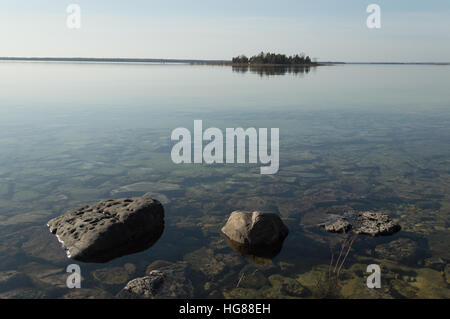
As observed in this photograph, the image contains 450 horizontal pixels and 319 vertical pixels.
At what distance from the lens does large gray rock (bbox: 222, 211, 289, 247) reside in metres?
5.98

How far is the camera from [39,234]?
625 centimetres

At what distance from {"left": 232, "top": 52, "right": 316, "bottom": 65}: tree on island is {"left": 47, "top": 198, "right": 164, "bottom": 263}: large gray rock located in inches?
3872

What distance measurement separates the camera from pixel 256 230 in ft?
19.7

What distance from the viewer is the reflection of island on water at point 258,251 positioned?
5.67 m

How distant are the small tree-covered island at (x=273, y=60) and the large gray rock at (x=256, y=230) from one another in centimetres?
9837

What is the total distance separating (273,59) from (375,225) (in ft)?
326

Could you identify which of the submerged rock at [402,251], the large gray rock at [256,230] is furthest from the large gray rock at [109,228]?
the submerged rock at [402,251]

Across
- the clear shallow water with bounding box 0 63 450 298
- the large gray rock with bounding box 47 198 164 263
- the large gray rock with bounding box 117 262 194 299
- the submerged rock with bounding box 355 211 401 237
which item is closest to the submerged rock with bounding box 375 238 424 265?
the clear shallow water with bounding box 0 63 450 298

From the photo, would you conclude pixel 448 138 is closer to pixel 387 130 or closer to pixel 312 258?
pixel 387 130

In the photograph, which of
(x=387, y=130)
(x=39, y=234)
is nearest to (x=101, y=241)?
(x=39, y=234)

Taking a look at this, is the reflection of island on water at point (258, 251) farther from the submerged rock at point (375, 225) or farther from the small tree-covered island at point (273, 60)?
the small tree-covered island at point (273, 60)

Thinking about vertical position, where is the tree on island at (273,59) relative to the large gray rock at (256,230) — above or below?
above

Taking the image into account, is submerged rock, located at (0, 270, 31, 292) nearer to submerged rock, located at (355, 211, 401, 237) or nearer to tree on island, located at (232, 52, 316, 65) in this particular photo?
submerged rock, located at (355, 211, 401, 237)

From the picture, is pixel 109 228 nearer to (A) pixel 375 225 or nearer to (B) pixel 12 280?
(B) pixel 12 280
